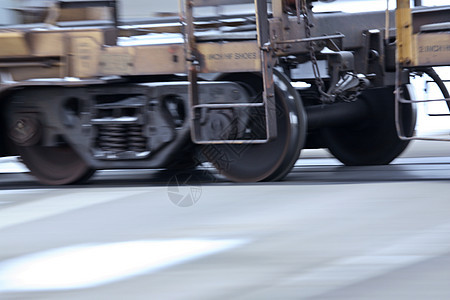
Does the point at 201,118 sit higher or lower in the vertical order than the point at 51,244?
higher

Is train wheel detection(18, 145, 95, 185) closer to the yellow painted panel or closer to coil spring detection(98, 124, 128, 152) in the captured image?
coil spring detection(98, 124, 128, 152)

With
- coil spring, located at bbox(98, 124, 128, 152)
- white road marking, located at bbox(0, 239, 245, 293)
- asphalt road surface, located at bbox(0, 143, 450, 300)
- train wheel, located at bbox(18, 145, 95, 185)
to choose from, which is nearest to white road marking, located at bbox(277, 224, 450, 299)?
asphalt road surface, located at bbox(0, 143, 450, 300)

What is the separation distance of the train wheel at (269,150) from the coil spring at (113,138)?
80 centimetres

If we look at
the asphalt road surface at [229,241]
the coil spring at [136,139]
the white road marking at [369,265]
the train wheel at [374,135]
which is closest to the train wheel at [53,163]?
the asphalt road surface at [229,241]

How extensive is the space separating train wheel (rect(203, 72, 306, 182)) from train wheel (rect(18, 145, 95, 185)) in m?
1.44

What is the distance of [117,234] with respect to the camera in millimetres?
5340

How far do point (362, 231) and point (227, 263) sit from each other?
108 cm

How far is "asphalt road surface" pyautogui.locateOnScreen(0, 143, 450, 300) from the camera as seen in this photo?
4035 mm

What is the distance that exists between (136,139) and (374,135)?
300 centimetres

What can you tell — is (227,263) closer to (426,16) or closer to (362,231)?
(362,231)

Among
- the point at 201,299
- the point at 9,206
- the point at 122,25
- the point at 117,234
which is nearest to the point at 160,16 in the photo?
the point at 122,25

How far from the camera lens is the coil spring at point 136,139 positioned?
25.0 ft

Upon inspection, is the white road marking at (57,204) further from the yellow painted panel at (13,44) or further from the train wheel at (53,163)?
the yellow painted panel at (13,44)

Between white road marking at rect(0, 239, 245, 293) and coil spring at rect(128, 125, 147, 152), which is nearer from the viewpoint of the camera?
white road marking at rect(0, 239, 245, 293)
